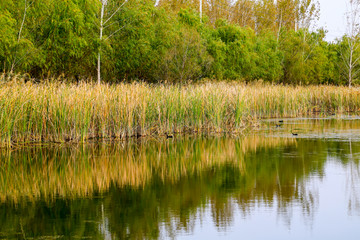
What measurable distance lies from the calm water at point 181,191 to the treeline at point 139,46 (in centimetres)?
653

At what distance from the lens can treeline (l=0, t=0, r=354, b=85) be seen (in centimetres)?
1756

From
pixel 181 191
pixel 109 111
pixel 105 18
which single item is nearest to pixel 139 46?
pixel 105 18

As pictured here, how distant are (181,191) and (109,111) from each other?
618 cm

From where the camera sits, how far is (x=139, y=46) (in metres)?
23.4

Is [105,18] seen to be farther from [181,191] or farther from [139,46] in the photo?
[181,191]

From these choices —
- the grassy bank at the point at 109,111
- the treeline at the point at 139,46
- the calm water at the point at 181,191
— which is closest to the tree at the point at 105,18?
the treeline at the point at 139,46

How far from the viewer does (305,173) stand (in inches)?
327

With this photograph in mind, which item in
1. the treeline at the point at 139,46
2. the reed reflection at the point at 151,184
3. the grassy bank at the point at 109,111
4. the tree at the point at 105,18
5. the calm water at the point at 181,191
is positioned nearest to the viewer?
the calm water at the point at 181,191

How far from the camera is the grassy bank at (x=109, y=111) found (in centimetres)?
1133

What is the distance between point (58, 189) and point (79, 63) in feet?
51.1

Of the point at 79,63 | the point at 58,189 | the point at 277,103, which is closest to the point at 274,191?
the point at 58,189

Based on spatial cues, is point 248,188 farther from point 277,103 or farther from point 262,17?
point 262,17

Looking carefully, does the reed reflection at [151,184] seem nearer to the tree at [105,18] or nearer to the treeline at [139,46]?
the treeline at [139,46]

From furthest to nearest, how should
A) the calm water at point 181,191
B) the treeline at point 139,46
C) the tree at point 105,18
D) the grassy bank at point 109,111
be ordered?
the tree at point 105,18
the treeline at point 139,46
the grassy bank at point 109,111
the calm water at point 181,191
